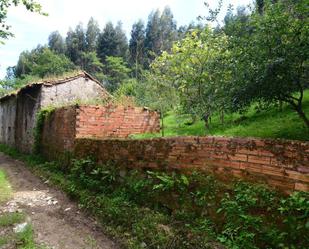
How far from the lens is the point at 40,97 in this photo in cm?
1347

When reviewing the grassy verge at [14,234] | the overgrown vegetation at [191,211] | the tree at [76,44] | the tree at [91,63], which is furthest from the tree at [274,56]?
the tree at [76,44]

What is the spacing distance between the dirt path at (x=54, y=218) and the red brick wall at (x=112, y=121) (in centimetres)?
201

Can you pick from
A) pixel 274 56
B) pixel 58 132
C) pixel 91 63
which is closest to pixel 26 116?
pixel 58 132

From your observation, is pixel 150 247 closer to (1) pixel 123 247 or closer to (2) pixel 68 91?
(1) pixel 123 247

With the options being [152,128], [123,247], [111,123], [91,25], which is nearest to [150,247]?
[123,247]

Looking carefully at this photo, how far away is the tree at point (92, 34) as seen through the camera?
58.7 meters

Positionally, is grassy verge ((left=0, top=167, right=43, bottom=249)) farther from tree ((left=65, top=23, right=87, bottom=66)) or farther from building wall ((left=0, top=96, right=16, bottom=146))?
tree ((left=65, top=23, right=87, bottom=66))

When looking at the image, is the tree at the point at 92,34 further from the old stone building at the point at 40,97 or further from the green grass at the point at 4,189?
the green grass at the point at 4,189

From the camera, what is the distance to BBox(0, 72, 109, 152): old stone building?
44.8 feet

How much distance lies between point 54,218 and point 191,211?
282cm

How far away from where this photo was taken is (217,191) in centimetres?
433

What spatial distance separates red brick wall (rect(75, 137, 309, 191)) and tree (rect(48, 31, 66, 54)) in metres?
59.7

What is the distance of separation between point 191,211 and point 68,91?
1110 centimetres

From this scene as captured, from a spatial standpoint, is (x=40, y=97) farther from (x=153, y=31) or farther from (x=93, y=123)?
(x=153, y=31)
